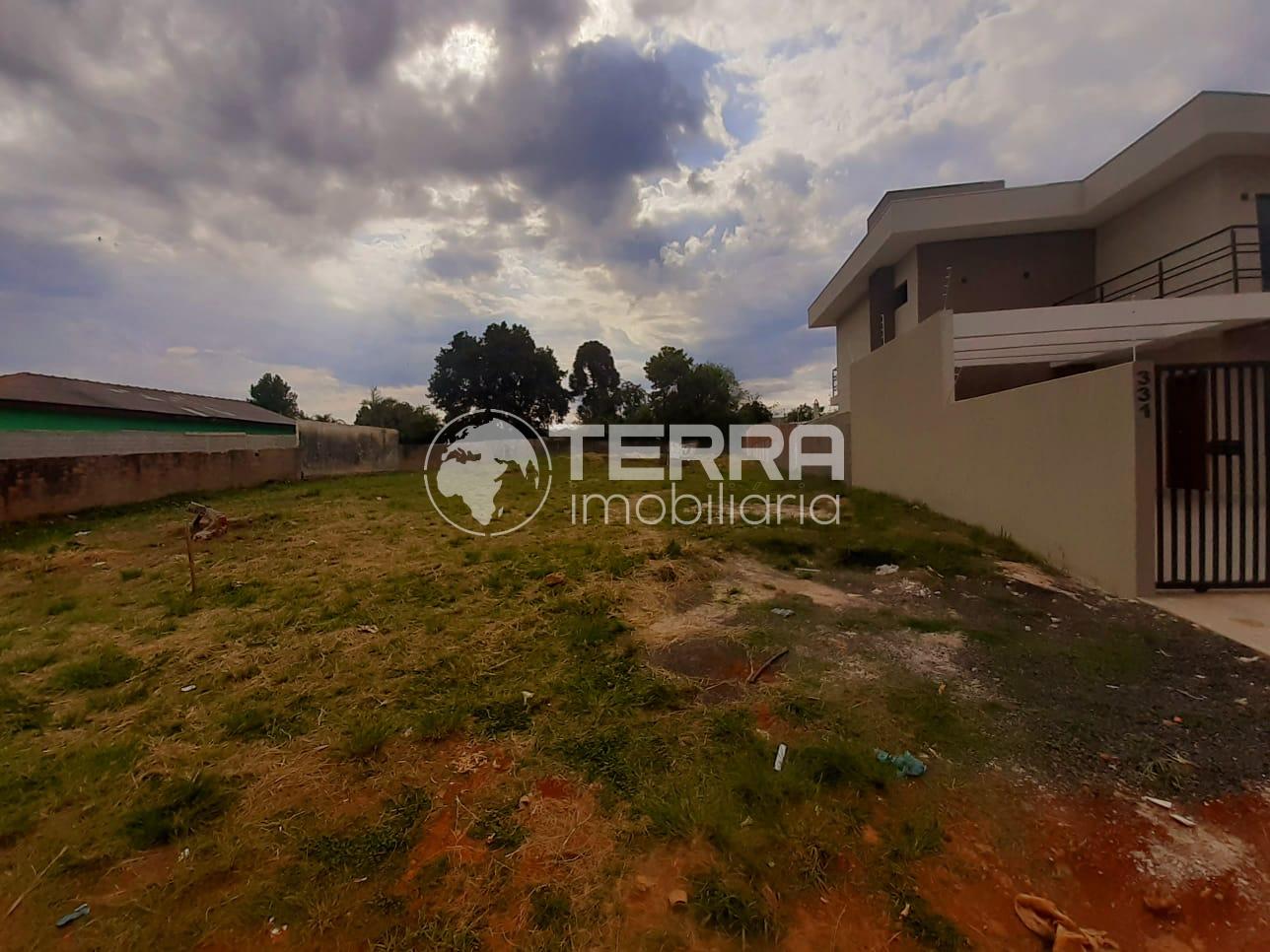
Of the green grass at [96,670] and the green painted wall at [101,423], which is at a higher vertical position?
the green painted wall at [101,423]

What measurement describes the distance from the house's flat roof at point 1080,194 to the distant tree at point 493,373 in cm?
1738

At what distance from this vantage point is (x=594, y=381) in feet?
108

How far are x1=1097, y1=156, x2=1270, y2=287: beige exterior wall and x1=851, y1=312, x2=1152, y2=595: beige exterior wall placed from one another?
5.70 meters

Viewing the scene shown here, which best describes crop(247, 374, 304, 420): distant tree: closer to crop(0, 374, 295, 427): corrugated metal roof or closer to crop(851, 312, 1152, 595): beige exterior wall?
crop(0, 374, 295, 427): corrugated metal roof

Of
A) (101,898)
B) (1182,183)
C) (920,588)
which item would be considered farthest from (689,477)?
(101,898)

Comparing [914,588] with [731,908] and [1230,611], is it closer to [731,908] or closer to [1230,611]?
[1230,611]

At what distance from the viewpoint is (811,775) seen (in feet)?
6.31

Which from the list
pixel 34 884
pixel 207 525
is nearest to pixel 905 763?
pixel 34 884

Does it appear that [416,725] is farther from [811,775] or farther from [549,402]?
[549,402]

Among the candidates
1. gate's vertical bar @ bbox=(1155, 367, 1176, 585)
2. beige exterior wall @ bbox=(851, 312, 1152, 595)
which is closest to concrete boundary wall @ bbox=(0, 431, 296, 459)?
beige exterior wall @ bbox=(851, 312, 1152, 595)

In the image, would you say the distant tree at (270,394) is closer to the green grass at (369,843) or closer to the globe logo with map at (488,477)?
the globe logo with map at (488,477)

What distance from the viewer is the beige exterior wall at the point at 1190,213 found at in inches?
332

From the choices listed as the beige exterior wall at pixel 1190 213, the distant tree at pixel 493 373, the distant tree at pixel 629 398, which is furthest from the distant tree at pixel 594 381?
the beige exterior wall at pixel 1190 213

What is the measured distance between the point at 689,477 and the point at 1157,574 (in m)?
9.50
